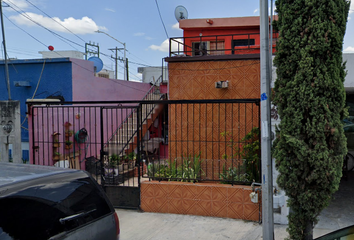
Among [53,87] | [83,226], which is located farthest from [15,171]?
[53,87]

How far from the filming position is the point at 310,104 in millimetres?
4199

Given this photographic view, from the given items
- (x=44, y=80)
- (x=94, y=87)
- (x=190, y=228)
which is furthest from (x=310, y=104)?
(x=94, y=87)

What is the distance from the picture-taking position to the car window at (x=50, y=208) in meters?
2.36

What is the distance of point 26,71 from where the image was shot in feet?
40.2

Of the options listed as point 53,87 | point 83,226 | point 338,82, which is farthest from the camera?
point 53,87

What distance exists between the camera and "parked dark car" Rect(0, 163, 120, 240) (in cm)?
238

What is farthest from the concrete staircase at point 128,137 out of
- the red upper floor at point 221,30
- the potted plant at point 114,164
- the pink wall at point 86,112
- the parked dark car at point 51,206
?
the parked dark car at point 51,206

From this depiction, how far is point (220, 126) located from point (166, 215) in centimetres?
295

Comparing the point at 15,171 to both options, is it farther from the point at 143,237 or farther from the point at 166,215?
the point at 166,215

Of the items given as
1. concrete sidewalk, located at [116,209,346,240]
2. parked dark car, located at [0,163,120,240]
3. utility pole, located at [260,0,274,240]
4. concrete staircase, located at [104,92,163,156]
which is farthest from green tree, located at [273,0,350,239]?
concrete staircase, located at [104,92,163,156]

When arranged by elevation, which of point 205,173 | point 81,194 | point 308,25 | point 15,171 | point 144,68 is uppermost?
point 144,68

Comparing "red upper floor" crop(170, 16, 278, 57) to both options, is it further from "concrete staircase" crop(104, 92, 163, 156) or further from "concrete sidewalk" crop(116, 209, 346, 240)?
"concrete sidewalk" crop(116, 209, 346, 240)

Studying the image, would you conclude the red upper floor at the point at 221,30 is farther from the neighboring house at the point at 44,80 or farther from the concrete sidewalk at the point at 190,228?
the concrete sidewalk at the point at 190,228

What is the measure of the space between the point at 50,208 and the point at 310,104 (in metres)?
3.41
